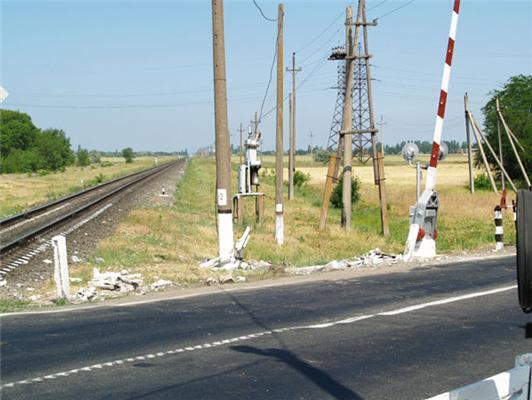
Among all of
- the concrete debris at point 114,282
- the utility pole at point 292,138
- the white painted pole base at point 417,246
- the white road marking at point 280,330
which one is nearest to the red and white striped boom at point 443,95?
the white painted pole base at point 417,246

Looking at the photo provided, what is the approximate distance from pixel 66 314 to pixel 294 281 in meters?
3.95

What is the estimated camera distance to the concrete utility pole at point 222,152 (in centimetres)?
1425

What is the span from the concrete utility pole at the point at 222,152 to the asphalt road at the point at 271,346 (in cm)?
372

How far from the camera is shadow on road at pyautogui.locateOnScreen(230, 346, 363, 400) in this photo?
5613 mm

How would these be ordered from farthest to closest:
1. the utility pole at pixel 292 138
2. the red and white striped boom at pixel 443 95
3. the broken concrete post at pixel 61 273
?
the utility pole at pixel 292 138
the red and white striped boom at pixel 443 95
the broken concrete post at pixel 61 273

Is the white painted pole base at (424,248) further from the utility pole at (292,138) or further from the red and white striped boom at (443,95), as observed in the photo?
the utility pole at (292,138)

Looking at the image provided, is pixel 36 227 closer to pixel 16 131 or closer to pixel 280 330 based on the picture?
pixel 280 330

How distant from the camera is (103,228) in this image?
2334 cm

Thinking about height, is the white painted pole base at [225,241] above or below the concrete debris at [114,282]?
above

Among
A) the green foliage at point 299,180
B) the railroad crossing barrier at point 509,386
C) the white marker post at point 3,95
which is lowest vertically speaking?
the green foliage at point 299,180

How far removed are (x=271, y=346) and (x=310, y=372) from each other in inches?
38.1

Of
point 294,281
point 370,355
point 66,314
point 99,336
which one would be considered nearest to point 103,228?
point 294,281

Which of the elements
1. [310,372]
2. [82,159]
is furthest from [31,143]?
[310,372]

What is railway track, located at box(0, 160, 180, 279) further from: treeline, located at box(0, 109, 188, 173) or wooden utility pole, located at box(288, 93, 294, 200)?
treeline, located at box(0, 109, 188, 173)
